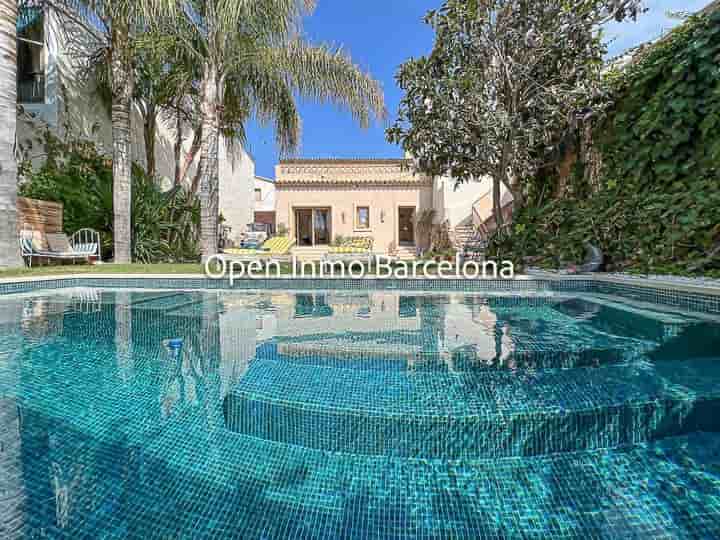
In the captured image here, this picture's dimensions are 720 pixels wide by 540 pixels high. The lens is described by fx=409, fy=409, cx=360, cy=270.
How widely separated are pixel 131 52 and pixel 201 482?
10.3 metres

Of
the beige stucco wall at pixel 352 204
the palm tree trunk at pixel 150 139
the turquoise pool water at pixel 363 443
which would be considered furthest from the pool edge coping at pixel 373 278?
the beige stucco wall at pixel 352 204

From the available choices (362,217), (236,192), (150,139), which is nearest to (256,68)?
(150,139)

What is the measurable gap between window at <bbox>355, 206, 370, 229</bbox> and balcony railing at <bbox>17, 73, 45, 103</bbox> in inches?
456

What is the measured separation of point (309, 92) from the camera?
31.1 feet

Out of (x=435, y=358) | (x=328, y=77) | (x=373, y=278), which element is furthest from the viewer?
(x=328, y=77)

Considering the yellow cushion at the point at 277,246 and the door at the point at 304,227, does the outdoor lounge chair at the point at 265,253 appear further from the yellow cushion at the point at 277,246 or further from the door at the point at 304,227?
the door at the point at 304,227

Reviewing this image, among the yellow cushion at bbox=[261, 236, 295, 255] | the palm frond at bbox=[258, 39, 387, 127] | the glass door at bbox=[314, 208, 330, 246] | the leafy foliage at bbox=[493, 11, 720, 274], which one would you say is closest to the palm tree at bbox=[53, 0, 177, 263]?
the palm frond at bbox=[258, 39, 387, 127]

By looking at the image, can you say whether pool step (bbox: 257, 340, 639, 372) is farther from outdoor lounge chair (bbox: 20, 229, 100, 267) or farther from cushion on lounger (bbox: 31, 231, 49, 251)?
cushion on lounger (bbox: 31, 231, 49, 251)

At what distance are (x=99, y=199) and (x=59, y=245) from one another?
1.95 metres

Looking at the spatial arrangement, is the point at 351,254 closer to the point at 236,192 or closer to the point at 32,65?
the point at 236,192

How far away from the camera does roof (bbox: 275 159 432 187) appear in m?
18.4

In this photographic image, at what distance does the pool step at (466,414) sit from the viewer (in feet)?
6.81

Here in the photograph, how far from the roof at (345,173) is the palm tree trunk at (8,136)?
11113 millimetres

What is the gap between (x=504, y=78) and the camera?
8.33m
